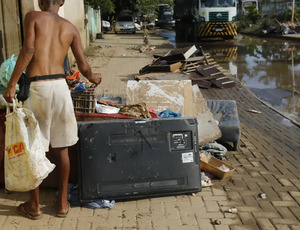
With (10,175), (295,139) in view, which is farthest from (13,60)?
(295,139)

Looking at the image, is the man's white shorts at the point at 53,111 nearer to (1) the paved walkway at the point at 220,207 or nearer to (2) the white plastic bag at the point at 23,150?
(2) the white plastic bag at the point at 23,150

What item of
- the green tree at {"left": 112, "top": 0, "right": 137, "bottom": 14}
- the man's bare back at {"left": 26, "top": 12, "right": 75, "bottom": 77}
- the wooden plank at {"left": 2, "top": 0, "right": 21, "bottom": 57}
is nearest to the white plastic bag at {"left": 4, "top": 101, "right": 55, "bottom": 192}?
the man's bare back at {"left": 26, "top": 12, "right": 75, "bottom": 77}

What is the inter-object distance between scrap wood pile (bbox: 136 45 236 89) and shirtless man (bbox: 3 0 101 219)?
6797 millimetres

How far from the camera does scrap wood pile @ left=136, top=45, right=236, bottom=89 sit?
35.8ft

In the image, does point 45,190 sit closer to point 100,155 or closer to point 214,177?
point 100,155

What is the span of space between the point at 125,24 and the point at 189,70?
27.6m

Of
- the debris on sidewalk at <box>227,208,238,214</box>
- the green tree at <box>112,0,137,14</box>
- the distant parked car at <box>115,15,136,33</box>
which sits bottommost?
the debris on sidewalk at <box>227,208,238,214</box>

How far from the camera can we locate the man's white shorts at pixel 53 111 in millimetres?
3551

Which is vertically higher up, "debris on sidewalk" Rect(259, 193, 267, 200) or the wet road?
"debris on sidewalk" Rect(259, 193, 267, 200)

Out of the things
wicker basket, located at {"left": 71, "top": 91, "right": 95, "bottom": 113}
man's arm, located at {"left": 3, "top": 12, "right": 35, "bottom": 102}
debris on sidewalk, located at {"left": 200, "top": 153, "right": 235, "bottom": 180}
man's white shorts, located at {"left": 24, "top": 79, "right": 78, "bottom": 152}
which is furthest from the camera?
debris on sidewalk, located at {"left": 200, "top": 153, "right": 235, "bottom": 180}

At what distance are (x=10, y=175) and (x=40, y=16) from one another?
4.39 feet

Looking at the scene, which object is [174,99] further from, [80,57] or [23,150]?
[23,150]

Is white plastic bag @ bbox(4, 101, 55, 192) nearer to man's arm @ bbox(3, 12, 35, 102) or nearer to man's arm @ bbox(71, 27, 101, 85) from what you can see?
man's arm @ bbox(3, 12, 35, 102)

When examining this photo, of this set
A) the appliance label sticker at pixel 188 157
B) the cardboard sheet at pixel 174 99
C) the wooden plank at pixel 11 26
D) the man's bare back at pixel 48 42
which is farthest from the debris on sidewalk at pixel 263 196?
the wooden plank at pixel 11 26
